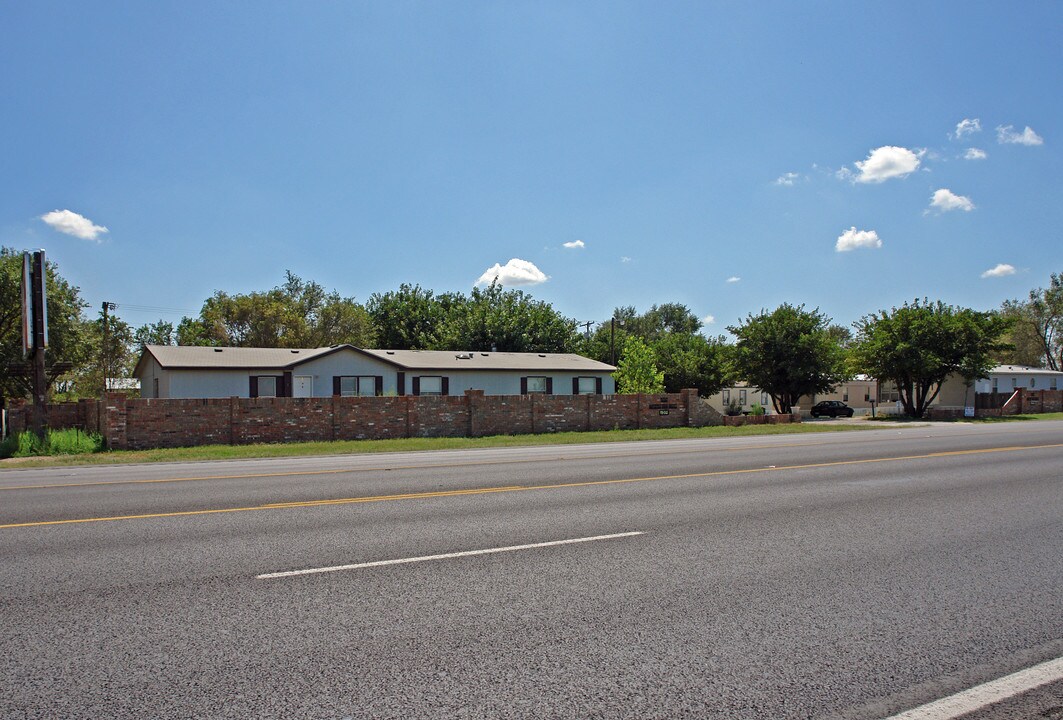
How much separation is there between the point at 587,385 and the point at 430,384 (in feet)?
32.7

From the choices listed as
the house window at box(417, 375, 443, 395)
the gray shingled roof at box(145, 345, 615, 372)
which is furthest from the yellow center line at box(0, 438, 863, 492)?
the house window at box(417, 375, 443, 395)

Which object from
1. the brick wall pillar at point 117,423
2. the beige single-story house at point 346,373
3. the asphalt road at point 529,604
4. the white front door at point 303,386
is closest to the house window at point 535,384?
the beige single-story house at point 346,373

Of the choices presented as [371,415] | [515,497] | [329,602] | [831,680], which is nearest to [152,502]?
[515,497]

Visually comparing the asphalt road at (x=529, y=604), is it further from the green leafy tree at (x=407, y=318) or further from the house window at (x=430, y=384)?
the green leafy tree at (x=407, y=318)

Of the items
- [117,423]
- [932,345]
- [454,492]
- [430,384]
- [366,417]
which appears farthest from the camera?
[932,345]

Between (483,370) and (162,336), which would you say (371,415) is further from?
(162,336)

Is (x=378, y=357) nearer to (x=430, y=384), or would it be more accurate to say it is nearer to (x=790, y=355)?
(x=430, y=384)

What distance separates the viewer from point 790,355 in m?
49.4

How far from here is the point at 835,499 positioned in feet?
34.2

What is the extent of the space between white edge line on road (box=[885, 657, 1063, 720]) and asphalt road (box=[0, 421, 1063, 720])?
0.07m

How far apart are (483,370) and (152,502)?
2911 centimetres

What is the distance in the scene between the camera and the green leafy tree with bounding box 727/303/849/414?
49125 mm

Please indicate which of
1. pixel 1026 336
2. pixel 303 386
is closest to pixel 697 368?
pixel 303 386

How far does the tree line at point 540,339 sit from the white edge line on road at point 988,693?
36.8 meters
